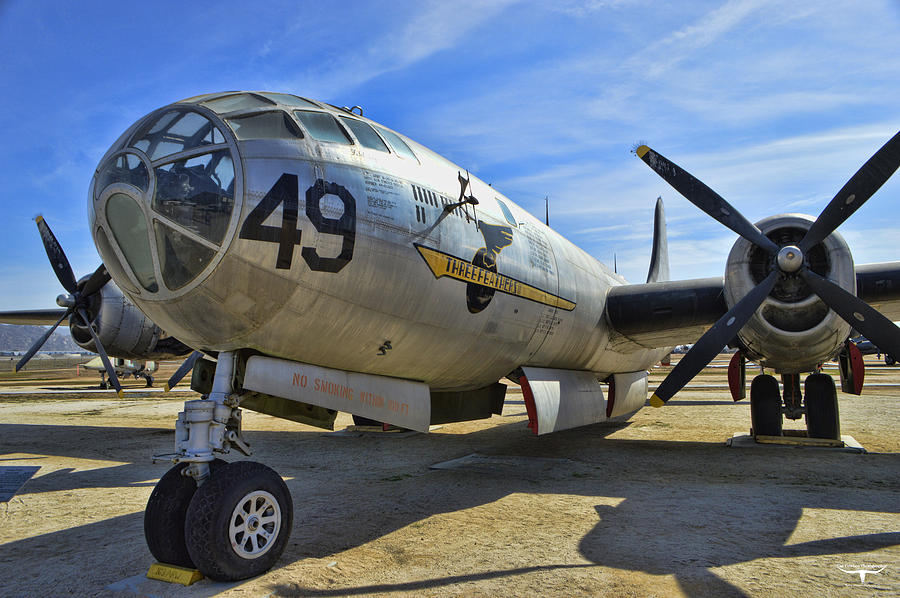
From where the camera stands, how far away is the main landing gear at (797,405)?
11.2 metres

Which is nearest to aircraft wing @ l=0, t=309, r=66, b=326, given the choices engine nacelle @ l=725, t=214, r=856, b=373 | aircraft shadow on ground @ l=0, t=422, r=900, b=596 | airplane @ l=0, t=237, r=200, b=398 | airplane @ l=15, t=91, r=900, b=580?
airplane @ l=0, t=237, r=200, b=398

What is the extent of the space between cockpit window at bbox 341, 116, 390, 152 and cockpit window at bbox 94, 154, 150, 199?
2.16 meters

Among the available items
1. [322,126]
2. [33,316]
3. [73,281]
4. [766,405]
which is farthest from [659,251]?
[33,316]

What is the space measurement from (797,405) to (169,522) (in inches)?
460

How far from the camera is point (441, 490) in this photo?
804 centimetres

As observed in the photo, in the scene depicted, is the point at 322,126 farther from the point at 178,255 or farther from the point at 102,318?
the point at 102,318

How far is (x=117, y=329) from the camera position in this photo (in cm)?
1453

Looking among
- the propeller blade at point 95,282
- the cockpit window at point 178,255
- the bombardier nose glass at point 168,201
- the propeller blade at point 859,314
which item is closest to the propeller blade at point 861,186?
the propeller blade at point 859,314

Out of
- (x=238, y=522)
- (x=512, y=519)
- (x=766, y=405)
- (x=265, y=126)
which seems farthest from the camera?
(x=766, y=405)

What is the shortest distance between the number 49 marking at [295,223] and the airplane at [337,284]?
14mm

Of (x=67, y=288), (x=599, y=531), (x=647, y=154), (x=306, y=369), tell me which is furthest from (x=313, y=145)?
(x=67, y=288)

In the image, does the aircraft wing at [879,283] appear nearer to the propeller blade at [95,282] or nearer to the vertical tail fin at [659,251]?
the vertical tail fin at [659,251]

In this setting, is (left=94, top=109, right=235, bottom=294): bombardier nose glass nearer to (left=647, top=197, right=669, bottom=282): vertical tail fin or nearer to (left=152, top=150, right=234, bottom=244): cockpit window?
(left=152, top=150, right=234, bottom=244): cockpit window

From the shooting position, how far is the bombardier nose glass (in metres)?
4.69
